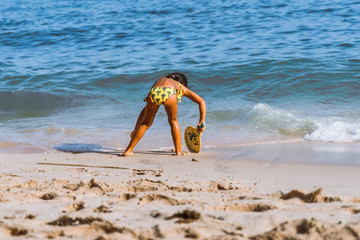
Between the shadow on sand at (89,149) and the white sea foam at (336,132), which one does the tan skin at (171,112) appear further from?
the white sea foam at (336,132)

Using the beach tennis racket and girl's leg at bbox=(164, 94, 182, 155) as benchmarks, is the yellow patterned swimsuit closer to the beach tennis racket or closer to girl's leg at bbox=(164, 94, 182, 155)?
girl's leg at bbox=(164, 94, 182, 155)

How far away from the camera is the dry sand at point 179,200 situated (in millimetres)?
2662

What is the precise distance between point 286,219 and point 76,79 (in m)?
9.50

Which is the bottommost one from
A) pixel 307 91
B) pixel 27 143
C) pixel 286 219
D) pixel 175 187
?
pixel 307 91

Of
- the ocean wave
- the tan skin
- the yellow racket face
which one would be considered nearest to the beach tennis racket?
the yellow racket face

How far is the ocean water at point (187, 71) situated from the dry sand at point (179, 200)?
1.71 meters

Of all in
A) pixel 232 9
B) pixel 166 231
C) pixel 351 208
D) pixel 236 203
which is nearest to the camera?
pixel 166 231

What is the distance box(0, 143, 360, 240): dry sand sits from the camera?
2662 millimetres

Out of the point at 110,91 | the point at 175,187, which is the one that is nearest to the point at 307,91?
the point at 110,91

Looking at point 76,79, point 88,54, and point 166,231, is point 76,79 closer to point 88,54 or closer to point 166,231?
point 88,54

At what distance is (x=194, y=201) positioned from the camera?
3.38 metres

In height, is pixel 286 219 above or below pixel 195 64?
above

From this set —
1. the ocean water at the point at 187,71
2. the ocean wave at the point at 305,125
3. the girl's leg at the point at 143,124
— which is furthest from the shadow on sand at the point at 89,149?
the ocean wave at the point at 305,125

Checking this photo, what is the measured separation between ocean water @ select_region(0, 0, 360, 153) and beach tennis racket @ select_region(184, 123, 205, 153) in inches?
21.2
